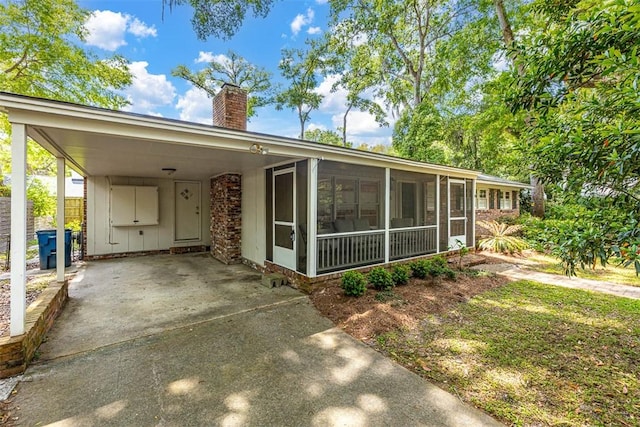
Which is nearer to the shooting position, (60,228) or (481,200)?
(60,228)

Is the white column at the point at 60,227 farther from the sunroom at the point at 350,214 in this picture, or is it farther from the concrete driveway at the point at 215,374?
the sunroom at the point at 350,214

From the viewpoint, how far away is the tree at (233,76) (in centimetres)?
1939

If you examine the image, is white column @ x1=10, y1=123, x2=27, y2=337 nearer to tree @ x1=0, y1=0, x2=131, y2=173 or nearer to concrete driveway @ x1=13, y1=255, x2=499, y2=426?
concrete driveway @ x1=13, y1=255, x2=499, y2=426

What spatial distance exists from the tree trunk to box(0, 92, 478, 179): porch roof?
9.07 ft

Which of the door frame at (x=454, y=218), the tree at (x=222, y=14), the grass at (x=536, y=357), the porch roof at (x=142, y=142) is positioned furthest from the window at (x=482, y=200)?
the tree at (x=222, y=14)

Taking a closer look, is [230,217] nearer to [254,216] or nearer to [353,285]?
[254,216]

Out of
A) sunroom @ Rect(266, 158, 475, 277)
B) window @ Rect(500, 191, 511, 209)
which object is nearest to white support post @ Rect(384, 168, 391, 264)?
sunroom @ Rect(266, 158, 475, 277)

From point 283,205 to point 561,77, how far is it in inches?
181

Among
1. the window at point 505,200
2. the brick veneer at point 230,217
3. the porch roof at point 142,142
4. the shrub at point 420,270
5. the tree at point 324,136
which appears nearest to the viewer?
the porch roof at point 142,142

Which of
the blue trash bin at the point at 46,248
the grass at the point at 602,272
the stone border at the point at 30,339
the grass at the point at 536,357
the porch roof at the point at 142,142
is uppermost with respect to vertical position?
the porch roof at the point at 142,142

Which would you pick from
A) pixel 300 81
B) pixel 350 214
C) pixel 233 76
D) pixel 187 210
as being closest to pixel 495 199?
pixel 350 214

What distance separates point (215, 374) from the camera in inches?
106

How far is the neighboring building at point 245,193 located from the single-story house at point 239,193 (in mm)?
23

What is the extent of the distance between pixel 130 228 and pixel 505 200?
16.8m
